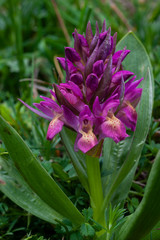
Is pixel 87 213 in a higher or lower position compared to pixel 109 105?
lower

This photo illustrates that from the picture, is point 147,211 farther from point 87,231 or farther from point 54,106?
point 54,106

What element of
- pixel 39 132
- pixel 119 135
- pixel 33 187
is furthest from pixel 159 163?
pixel 39 132

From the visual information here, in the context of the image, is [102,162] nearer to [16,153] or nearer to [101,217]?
[101,217]

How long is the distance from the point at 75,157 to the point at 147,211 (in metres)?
0.36

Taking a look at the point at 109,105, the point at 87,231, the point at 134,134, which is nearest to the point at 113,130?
the point at 109,105

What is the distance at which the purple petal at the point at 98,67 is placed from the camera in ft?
2.85

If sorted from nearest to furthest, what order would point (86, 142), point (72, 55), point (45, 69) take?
point (86, 142) → point (72, 55) → point (45, 69)

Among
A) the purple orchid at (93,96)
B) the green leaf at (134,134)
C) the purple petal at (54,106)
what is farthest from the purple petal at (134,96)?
the purple petal at (54,106)

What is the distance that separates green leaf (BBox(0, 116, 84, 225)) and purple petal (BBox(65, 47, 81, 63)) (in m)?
0.29

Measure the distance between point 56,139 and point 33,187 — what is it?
A: 43 centimetres

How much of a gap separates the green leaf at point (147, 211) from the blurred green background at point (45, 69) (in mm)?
235

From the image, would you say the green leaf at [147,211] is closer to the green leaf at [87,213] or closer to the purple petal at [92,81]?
the green leaf at [87,213]

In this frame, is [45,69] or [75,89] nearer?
[75,89]

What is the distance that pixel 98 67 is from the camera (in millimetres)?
877
